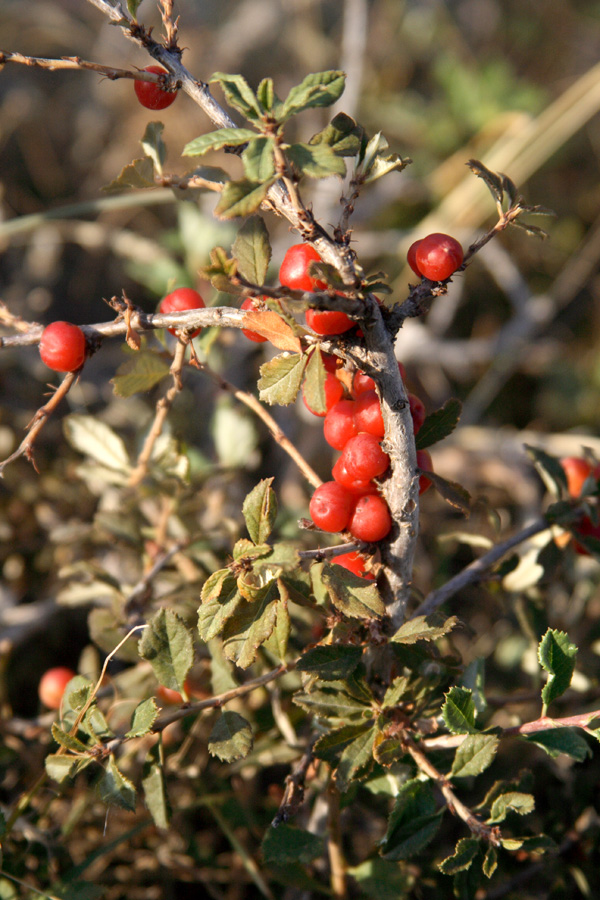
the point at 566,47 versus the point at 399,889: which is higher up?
the point at 566,47

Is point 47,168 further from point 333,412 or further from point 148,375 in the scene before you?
point 333,412

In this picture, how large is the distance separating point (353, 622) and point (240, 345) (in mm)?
1454

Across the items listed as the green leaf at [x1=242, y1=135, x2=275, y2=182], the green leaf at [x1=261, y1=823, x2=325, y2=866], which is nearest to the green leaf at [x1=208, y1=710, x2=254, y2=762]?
the green leaf at [x1=261, y1=823, x2=325, y2=866]

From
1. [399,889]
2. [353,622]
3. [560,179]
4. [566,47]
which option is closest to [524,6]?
[566,47]

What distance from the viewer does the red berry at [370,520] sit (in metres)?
0.95

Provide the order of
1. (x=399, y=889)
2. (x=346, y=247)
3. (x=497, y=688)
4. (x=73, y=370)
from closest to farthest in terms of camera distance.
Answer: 1. (x=346, y=247)
2. (x=73, y=370)
3. (x=399, y=889)
4. (x=497, y=688)

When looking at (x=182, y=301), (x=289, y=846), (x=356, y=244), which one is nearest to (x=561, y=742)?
(x=289, y=846)

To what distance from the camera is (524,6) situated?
375 centimetres

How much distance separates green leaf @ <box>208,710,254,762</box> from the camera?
3.20 ft

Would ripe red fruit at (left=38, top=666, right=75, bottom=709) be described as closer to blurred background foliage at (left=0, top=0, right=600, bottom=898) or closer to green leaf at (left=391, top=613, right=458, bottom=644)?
blurred background foliage at (left=0, top=0, right=600, bottom=898)

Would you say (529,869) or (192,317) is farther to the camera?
(529,869)

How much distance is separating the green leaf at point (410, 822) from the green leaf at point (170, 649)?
1.25ft

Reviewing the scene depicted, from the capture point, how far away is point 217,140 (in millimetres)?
768

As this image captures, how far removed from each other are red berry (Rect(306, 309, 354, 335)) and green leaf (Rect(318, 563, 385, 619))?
0.32 meters
